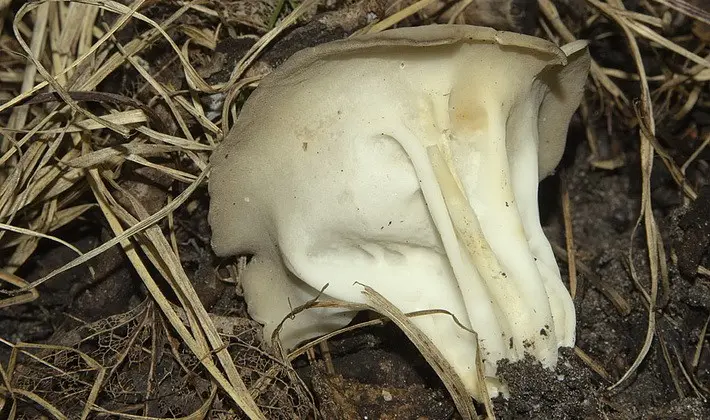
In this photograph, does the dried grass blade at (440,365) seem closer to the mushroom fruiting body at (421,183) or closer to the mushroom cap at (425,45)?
the mushroom fruiting body at (421,183)

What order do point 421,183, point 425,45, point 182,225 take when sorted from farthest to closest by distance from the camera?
point 182,225, point 421,183, point 425,45

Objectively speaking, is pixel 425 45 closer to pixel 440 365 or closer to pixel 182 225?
pixel 440 365

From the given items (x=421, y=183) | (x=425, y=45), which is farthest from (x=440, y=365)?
(x=425, y=45)

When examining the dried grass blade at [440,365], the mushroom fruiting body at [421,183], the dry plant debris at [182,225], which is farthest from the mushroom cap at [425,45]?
the dried grass blade at [440,365]

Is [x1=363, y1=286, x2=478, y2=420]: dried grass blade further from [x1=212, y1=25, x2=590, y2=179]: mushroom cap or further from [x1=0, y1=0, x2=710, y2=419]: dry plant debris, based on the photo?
[x1=212, y1=25, x2=590, y2=179]: mushroom cap

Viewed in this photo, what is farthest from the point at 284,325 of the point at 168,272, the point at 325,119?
the point at 325,119

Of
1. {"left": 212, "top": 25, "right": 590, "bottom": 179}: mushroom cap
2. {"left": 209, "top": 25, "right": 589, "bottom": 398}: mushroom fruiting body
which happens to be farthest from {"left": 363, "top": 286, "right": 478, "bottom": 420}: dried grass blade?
{"left": 212, "top": 25, "right": 590, "bottom": 179}: mushroom cap
